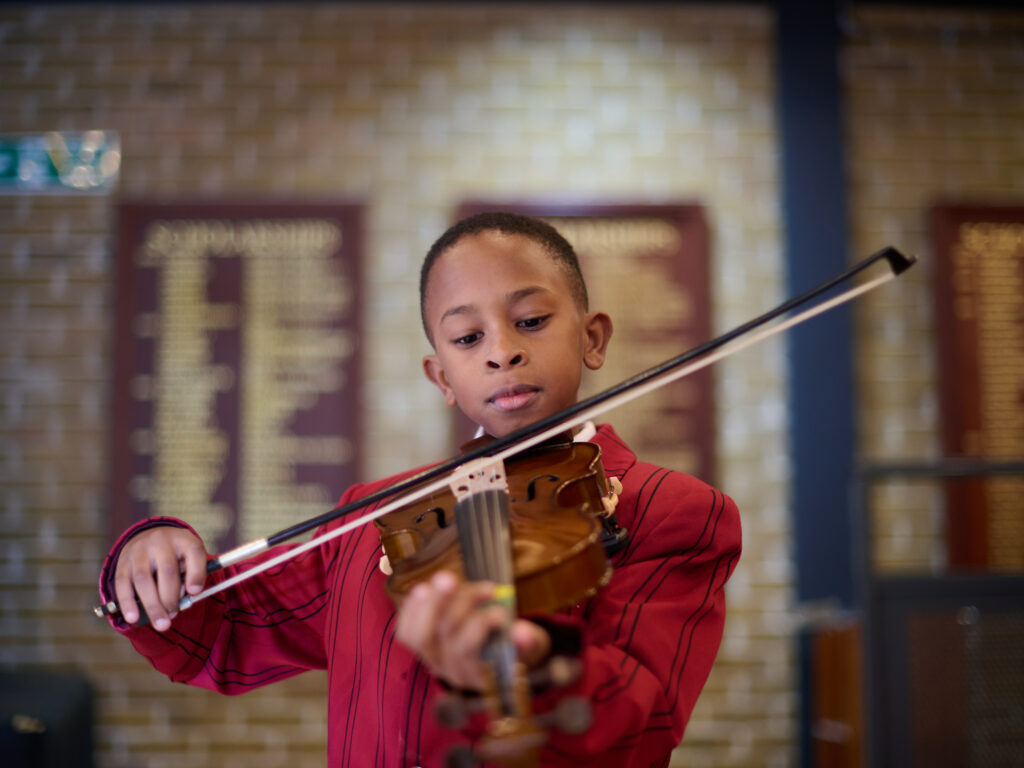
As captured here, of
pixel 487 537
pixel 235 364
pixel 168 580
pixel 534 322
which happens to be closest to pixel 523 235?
pixel 534 322

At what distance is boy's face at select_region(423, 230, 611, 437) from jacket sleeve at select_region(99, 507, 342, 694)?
0.89 feet

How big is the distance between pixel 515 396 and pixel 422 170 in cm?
184

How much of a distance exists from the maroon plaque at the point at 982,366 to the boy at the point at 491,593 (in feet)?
6.26

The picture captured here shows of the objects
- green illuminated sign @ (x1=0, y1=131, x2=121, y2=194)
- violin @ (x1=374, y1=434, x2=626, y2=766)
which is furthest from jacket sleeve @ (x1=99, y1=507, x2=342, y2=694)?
green illuminated sign @ (x1=0, y1=131, x2=121, y2=194)

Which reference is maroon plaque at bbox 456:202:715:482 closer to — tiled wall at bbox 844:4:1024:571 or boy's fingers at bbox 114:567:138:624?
tiled wall at bbox 844:4:1024:571

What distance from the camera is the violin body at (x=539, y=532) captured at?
2.05 feet

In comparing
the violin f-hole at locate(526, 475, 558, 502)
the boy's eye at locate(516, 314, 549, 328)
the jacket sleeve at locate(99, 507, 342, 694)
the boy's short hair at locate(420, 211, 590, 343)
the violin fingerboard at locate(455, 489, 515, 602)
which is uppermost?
the boy's short hair at locate(420, 211, 590, 343)

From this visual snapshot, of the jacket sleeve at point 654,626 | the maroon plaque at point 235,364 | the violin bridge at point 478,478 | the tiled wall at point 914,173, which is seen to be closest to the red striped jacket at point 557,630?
the jacket sleeve at point 654,626

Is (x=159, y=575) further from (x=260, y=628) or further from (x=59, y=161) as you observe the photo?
(x=59, y=161)

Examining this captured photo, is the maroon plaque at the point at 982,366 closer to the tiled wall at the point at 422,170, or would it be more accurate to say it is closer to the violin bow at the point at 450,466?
the tiled wall at the point at 422,170

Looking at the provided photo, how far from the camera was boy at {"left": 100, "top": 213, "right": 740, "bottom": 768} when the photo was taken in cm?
70

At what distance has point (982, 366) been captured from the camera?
257cm

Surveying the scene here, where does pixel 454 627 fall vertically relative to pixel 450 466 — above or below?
below

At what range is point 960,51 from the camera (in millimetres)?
2709
